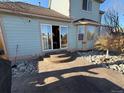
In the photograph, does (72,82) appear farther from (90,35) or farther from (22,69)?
(90,35)

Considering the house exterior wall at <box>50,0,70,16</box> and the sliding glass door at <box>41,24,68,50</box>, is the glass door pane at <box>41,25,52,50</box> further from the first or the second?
the house exterior wall at <box>50,0,70,16</box>

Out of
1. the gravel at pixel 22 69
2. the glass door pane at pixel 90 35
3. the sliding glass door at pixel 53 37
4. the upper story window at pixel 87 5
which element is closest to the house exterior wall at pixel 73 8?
the upper story window at pixel 87 5

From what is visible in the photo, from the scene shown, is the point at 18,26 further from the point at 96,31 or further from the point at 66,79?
the point at 96,31

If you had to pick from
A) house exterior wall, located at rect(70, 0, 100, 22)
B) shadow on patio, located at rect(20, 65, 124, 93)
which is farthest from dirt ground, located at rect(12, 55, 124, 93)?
house exterior wall, located at rect(70, 0, 100, 22)

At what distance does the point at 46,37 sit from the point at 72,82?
617cm

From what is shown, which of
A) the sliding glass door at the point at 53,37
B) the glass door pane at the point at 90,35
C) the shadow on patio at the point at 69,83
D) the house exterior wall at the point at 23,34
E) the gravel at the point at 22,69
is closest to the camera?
the shadow on patio at the point at 69,83

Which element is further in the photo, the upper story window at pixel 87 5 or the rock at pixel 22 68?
the upper story window at pixel 87 5

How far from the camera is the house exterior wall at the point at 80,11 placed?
47.5 feet

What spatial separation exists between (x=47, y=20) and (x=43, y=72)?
5210 mm

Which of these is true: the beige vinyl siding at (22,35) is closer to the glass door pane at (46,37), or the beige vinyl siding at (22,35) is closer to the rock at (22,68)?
the glass door pane at (46,37)

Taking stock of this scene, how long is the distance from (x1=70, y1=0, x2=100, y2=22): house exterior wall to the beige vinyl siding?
4.97m

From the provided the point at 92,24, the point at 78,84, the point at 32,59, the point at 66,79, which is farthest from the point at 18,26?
the point at 92,24

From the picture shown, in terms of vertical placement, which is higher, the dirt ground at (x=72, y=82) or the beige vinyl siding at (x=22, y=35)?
the beige vinyl siding at (x=22, y=35)

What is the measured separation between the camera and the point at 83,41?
15203mm
